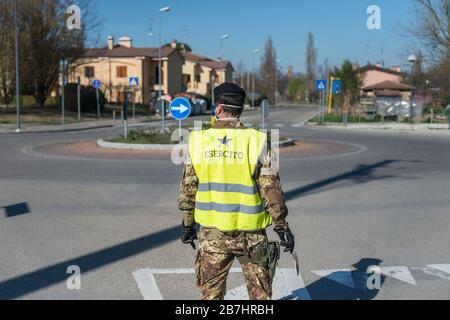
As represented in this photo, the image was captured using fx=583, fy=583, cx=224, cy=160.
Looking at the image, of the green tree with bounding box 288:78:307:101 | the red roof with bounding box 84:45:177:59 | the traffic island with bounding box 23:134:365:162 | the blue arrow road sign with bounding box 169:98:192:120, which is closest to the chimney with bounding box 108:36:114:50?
the red roof with bounding box 84:45:177:59

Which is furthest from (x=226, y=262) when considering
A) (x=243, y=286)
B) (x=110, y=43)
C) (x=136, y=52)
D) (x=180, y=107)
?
(x=110, y=43)

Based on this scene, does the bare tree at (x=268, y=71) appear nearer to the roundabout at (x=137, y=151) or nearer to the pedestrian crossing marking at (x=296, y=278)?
the roundabout at (x=137, y=151)

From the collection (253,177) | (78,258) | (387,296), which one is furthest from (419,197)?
(253,177)

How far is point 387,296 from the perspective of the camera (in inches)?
188

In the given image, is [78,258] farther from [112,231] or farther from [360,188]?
[360,188]

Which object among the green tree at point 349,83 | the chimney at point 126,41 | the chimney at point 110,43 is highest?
the chimney at point 126,41

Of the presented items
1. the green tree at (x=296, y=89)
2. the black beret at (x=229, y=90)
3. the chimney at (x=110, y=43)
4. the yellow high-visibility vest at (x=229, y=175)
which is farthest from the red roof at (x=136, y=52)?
the yellow high-visibility vest at (x=229, y=175)

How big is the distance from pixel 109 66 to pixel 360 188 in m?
56.9

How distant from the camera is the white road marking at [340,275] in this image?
5.12 metres

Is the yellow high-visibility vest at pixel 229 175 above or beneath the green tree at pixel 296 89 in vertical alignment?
beneath

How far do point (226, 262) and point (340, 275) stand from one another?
217 centimetres

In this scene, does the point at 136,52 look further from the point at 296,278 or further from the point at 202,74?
Answer: the point at 296,278

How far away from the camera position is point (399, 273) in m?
5.42

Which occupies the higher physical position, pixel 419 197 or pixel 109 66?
pixel 109 66
